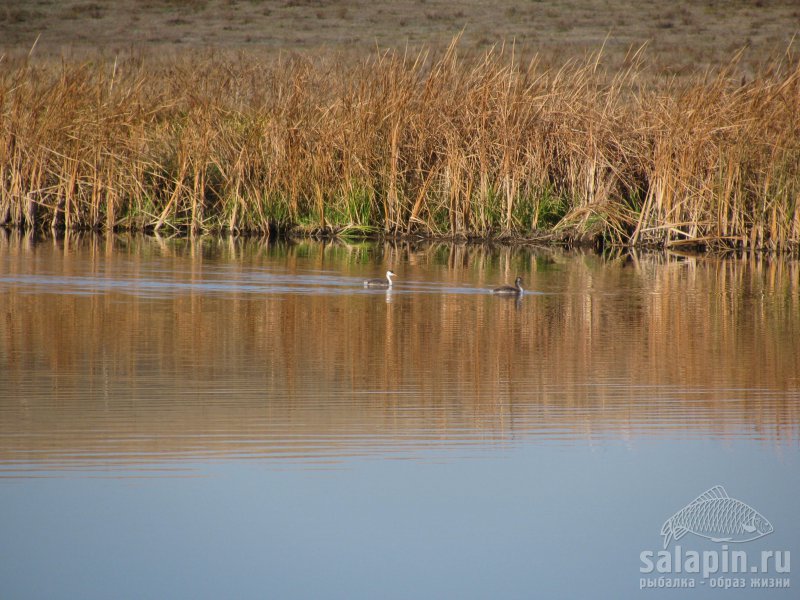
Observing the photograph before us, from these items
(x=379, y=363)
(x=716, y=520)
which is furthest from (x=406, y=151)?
(x=716, y=520)

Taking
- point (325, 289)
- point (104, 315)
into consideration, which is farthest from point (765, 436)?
point (325, 289)

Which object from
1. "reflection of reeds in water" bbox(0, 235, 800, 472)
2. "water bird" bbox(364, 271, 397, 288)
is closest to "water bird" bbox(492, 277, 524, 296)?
"reflection of reeds in water" bbox(0, 235, 800, 472)

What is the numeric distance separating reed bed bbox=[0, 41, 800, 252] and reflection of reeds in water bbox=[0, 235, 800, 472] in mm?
2973

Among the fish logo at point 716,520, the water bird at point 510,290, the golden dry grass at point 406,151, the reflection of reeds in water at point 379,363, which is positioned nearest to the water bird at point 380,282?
the reflection of reeds in water at point 379,363

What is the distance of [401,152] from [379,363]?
9.82 m

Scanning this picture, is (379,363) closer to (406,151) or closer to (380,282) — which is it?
(380,282)

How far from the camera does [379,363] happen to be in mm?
8789

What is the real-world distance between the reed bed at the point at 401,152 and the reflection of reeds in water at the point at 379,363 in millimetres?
2973

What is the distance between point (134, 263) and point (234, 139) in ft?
14.2

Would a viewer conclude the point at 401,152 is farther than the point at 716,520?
Yes

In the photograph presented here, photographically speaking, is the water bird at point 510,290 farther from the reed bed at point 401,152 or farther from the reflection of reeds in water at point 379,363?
the reed bed at point 401,152

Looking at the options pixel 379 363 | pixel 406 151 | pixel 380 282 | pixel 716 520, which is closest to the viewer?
pixel 716 520

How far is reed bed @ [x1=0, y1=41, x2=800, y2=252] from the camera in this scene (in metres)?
17.2

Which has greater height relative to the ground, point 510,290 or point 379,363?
point 510,290
